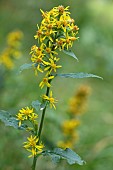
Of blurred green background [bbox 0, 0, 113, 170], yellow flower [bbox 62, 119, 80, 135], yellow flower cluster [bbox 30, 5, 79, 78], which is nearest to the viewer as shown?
yellow flower cluster [bbox 30, 5, 79, 78]

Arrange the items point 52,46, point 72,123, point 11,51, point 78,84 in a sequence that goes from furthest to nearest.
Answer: point 78,84 → point 11,51 → point 72,123 → point 52,46

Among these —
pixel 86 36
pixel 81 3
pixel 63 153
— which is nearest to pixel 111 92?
pixel 86 36

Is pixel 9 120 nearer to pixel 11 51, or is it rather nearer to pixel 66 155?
pixel 66 155

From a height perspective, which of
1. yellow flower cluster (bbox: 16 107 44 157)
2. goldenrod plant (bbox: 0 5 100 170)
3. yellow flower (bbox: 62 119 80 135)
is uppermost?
yellow flower (bbox: 62 119 80 135)

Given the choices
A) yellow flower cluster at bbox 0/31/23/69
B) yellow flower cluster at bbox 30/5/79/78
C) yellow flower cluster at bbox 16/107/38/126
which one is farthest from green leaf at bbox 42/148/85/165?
yellow flower cluster at bbox 0/31/23/69

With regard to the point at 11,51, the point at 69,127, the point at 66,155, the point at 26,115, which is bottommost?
the point at 66,155

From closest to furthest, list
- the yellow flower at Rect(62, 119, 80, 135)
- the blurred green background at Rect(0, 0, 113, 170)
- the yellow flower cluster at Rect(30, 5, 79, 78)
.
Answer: the yellow flower cluster at Rect(30, 5, 79, 78)
the yellow flower at Rect(62, 119, 80, 135)
the blurred green background at Rect(0, 0, 113, 170)

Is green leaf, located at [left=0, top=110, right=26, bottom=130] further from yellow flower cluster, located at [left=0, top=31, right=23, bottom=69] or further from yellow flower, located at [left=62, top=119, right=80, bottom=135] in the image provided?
yellow flower cluster, located at [left=0, top=31, right=23, bottom=69]

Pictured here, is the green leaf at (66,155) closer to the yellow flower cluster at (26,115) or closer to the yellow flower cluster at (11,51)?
the yellow flower cluster at (26,115)

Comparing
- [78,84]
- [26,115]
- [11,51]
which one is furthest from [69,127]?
[78,84]
